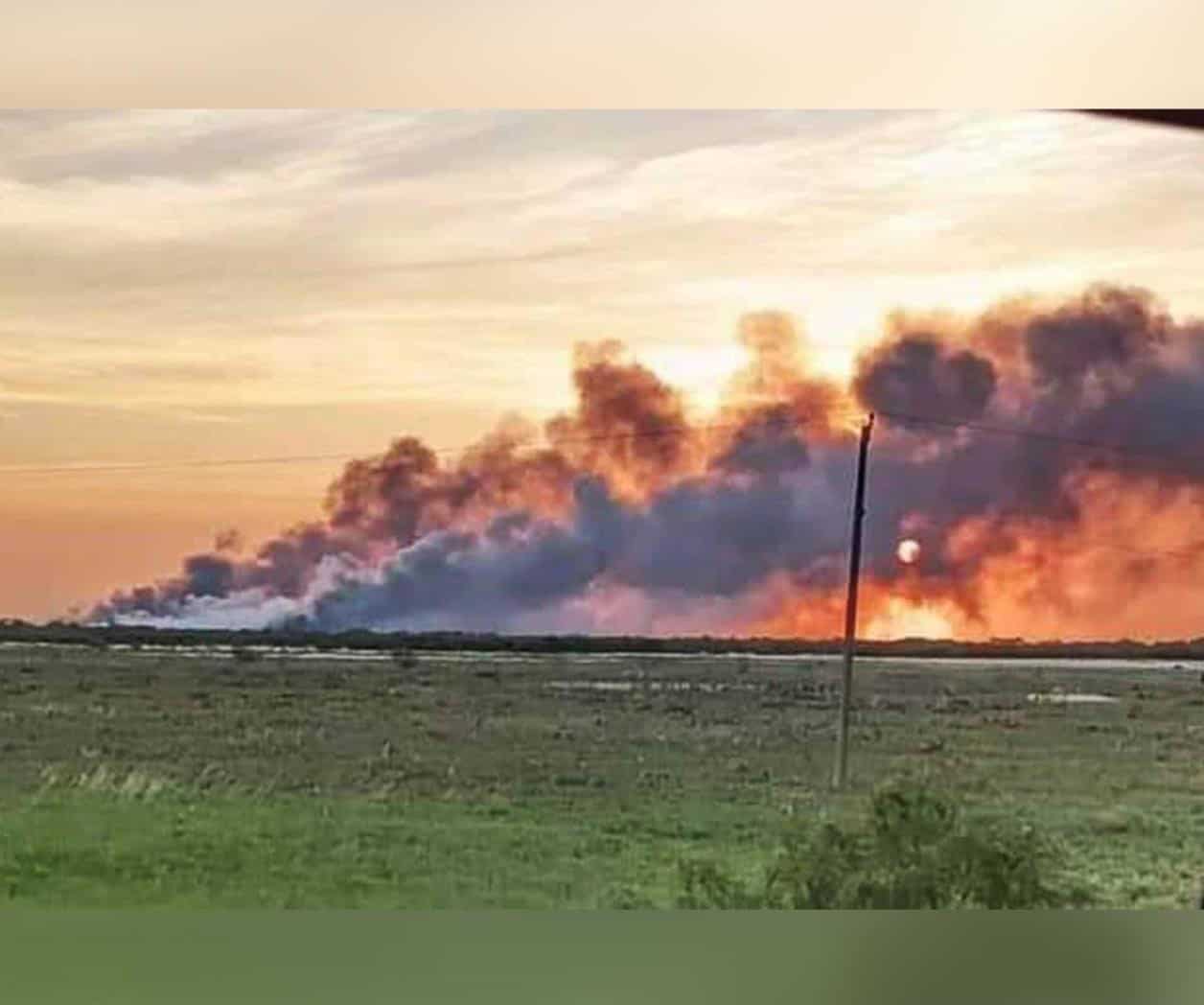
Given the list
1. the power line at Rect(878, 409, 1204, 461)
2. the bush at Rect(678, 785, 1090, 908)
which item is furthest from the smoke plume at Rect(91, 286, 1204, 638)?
the bush at Rect(678, 785, 1090, 908)

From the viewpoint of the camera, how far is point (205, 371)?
287 cm

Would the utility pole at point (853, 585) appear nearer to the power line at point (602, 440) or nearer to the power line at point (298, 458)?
the power line at point (602, 440)

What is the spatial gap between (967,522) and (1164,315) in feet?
1.36

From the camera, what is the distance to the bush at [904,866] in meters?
2.93

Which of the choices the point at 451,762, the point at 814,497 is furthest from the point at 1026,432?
the point at 451,762

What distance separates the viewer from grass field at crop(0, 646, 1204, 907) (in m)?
2.88

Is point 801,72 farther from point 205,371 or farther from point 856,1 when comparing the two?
point 205,371

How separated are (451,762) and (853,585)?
0.64 meters

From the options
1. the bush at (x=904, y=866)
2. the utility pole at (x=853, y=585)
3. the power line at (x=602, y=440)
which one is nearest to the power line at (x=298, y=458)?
the power line at (x=602, y=440)

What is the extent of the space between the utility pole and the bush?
0.12 meters

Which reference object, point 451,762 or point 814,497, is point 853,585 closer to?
point 814,497

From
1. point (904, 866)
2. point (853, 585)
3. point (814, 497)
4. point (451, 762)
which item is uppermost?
point (814, 497)

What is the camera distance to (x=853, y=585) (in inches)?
114

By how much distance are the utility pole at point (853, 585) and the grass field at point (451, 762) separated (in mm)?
22
